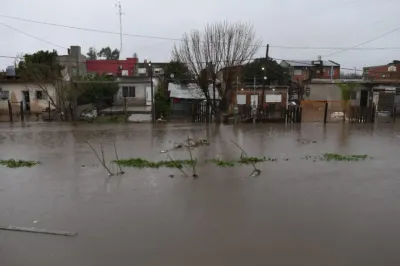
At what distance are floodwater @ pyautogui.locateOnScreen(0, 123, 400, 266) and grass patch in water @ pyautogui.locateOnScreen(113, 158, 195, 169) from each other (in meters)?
0.37

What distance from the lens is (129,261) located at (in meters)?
4.06

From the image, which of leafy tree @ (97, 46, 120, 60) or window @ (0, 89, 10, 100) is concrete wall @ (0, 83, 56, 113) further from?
leafy tree @ (97, 46, 120, 60)

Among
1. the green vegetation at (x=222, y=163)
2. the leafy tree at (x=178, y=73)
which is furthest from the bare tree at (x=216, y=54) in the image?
the green vegetation at (x=222, y=163)

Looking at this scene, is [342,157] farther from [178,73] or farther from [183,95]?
[178,73]

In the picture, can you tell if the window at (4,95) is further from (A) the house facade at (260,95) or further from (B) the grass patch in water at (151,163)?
(B) the grass patch in water at (151,163)

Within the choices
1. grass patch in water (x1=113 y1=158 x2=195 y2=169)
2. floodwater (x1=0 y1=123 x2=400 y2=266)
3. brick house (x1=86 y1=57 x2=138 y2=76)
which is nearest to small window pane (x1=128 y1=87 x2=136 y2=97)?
brick house (x1=86 y1=57 x2=138 y2=76)

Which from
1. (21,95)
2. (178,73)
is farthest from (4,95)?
(178,73)

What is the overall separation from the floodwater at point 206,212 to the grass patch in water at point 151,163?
37cm

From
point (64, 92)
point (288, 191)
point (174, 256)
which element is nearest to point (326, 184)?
point (288, 191)

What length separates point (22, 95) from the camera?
24.3 m

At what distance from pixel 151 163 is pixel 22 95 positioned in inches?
766

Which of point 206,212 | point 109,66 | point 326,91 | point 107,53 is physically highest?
point 107,53

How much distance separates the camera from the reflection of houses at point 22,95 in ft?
77.8

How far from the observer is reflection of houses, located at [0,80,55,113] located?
23.7m
